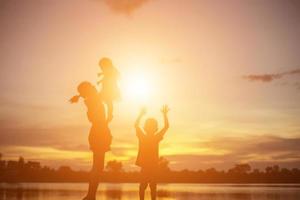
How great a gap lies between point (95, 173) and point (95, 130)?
3.53ft

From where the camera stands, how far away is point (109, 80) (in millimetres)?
11516

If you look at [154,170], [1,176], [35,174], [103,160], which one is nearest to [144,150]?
[154,170]

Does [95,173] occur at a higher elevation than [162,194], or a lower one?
higher

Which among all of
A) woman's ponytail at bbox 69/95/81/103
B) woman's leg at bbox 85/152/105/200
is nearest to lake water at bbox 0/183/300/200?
woman's leg at bbox 85/152/105/200

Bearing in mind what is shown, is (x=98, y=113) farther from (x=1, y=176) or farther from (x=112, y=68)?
(x=1, y=176)

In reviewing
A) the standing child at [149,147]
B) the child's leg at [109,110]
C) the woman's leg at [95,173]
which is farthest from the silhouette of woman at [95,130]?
the standing child at [149,147]

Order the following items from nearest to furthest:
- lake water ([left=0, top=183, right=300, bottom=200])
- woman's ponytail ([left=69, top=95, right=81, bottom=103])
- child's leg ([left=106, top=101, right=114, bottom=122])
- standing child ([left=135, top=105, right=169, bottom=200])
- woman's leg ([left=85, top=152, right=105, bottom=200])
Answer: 1. woman's leg ([left=85, top=152, right=105, bottom=200])
2. child's leg ([left=106, top=101, right=114, bottom=122])
3. woman's ponytail ([left=69, top=95, right=81, bottom=103])
4. standing child ([left=135, top=105, right=169, bottom=200])
5. lake water ([left=0, top=183, right=300, bottom=200])

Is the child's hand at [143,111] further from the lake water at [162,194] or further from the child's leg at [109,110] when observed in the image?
the lake water at [162,194]

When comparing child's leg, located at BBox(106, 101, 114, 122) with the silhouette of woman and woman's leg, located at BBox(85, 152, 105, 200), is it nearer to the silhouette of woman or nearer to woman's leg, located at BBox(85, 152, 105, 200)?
the silhouette of woman

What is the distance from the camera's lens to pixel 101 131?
1112 centimetres

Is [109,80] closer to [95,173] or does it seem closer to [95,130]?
[95,130]

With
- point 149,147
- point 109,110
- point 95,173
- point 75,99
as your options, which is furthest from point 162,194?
point 75,99

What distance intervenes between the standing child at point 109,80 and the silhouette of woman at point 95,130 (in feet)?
0.66

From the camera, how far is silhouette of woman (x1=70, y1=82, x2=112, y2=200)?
10945mm
